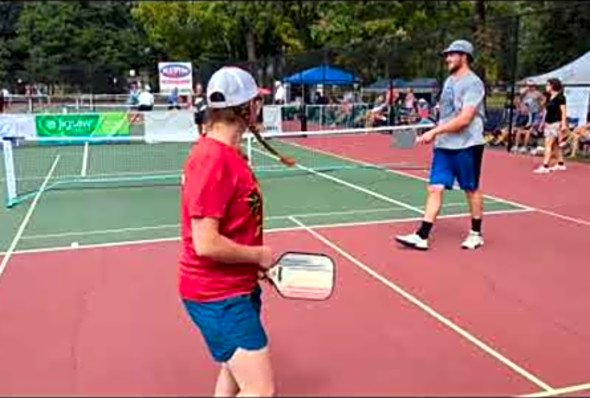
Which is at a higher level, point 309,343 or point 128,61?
point 128,61

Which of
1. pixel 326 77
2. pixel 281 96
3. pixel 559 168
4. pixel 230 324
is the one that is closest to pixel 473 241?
pixel 230 324

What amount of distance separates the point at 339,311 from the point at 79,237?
3783 mm

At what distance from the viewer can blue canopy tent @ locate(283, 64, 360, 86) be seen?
26.5 metres

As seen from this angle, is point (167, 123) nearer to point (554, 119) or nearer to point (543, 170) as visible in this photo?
point (543, 170)

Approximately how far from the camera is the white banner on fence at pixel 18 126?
1486cm

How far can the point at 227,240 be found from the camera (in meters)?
2.63

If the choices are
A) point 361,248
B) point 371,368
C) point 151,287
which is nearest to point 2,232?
point 151,287

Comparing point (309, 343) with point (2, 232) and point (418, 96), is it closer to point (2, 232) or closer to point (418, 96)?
point (2, 232)

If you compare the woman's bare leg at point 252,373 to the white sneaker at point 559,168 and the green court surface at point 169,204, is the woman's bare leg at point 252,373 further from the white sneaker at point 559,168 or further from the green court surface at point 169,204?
the white sneaker at point 559,168

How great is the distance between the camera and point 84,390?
12.7 feet

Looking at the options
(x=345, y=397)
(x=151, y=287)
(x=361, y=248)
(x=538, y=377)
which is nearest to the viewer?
(x=345, y=397)

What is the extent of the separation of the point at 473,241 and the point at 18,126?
11431 millimetres

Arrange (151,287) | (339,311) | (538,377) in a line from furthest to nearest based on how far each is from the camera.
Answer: (151,287) → (339,311) → (538,377)

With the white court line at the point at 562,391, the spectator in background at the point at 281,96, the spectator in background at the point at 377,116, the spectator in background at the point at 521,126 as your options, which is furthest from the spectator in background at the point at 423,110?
the white court line at the point at 562,391
